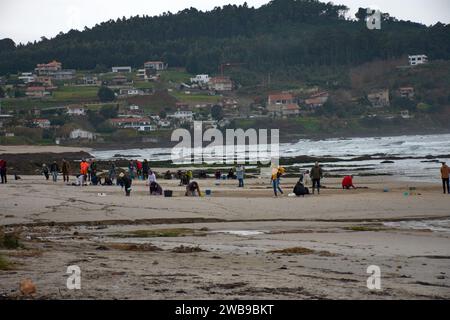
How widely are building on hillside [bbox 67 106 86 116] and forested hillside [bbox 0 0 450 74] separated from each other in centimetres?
4852

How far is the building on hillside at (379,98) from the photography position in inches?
5492

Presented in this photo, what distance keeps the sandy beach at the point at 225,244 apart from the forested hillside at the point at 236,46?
137m

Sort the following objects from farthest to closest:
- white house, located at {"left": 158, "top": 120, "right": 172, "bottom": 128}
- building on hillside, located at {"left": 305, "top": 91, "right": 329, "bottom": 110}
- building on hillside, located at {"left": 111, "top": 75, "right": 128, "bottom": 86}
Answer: building on hillside, located at {"left": 111, "top": 75, "right": 128, "bottom": 86} < building on hillside, located at {"left": 305, "top": 91, "right": 329, "bottom": 110} < white house, located at {"left": 158, "top": 120, "right": 172, "bottom": 128}

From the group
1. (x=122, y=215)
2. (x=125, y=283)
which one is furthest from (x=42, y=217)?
(x=125, y=283)

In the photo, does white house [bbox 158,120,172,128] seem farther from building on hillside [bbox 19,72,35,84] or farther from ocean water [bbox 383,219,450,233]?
ocean water [bbox 383,219,450,233]

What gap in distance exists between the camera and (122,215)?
19016 mm

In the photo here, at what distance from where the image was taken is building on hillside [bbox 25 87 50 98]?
128m

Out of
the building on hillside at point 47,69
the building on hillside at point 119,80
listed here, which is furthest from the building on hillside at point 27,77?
the building on hillside at point 119,80

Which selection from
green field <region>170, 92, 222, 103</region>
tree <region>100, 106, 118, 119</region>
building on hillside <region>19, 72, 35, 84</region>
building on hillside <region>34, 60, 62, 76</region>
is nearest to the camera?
tree <region>100, 106, 118, 119</region>

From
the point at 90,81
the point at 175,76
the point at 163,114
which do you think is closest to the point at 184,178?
the point at 163,114

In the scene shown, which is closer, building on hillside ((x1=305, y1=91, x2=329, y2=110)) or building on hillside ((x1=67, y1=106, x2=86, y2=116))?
building on hillside ((x1=67, y1=106, x2=86, y2=116))

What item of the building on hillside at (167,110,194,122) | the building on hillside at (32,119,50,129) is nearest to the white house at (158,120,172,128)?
the building on hillside at (167,110,194,122)
